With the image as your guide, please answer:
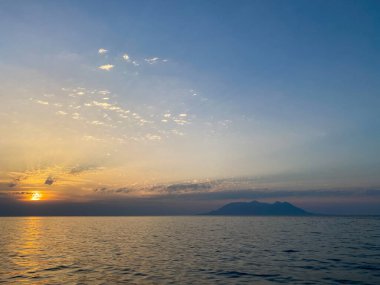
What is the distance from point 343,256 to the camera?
54.6m

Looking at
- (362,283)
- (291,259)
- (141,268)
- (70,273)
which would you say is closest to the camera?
(362,283)

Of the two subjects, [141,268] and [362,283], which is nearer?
[362,283]

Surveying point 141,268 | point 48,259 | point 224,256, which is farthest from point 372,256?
point 48,259

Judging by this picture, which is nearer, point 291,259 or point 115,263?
point 115,263

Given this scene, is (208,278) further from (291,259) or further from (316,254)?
(316,254)

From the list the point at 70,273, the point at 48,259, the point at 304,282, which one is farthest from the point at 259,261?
the point at 48,259

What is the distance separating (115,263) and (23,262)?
15.1 m

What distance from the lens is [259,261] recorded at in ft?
161

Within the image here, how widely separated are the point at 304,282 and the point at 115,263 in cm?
2641

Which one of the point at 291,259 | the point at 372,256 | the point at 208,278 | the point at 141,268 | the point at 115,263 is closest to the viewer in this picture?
the point at 208,278

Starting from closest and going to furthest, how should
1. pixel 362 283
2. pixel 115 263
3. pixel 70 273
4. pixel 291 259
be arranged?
pixel 362 283, pixel 70 273, pixel 115 263, pixel 291 259

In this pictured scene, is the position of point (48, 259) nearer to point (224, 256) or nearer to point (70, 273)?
point (70, 273)

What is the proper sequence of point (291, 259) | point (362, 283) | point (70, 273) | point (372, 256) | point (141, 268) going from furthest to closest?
point (372, 256), point (291, 259), point (141, 268), point (70, 273), point (362, 283)

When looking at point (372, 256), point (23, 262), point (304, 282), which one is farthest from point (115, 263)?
point (372, 256)
